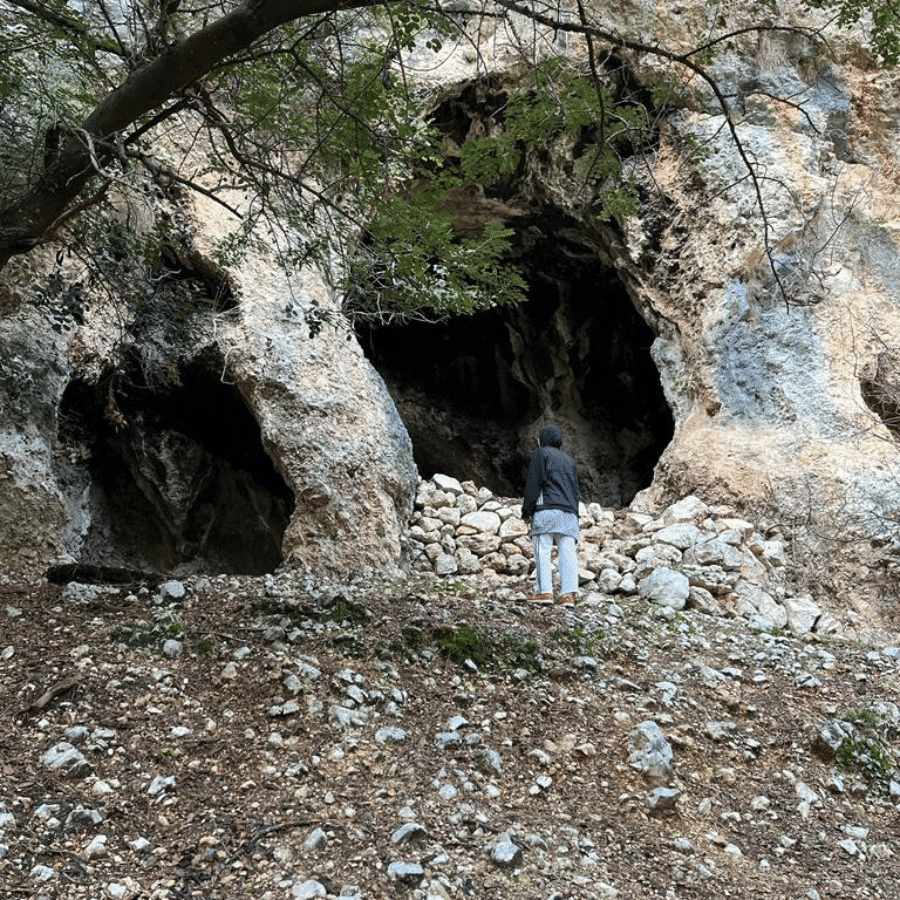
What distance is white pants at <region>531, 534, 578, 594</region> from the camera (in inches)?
255

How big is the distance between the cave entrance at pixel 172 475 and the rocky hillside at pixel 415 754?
223 centimetres

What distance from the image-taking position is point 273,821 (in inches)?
126

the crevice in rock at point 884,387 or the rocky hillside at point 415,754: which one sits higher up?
the crevice in rock at point 884,387

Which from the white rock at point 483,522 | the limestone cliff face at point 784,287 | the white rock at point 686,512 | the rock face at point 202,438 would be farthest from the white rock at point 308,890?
the limestone cliff face at point 784,287

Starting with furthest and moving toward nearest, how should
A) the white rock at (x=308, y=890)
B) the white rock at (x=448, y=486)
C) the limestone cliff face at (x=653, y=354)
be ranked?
1. the white rock at (x=448, y=486)
2. the limestone cliff face at (x=653, y=354)
3. the white rock at (x=308, y=890)

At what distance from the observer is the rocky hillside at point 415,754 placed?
3.03 metres

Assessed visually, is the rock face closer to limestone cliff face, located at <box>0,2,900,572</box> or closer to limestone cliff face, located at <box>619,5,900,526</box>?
limestone cliff face, located at <box>0,2,900,572</box>

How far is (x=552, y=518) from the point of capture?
21.6ft

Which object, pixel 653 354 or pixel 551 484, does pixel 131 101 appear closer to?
pixel 551 484

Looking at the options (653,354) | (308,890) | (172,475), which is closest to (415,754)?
(308,890)

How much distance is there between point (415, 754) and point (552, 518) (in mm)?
3076

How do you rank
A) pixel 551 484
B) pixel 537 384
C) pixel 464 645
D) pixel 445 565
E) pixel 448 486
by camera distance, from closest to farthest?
1. pixel 464 645
2. pixel 551 484
3. pixel 445 565
4. pixel 448 486
5. pixel 537 384

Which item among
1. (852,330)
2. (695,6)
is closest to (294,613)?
(852,330)

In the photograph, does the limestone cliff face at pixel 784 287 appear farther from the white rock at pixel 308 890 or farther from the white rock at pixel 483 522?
the white rock at pixel 308 890
